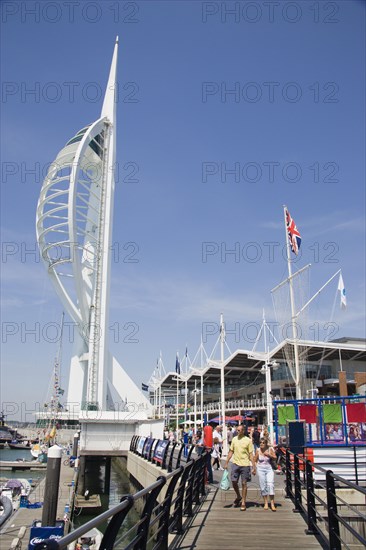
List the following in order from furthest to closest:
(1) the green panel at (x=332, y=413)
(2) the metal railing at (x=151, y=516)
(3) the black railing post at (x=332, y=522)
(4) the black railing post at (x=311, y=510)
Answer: (1) the green panel at (x=332, y=413) < (4) the black railing post at (x=311, y=510) < (3) the black railing post at (x=332, y=522) < (2) the metal railing at (x=151, y=516)

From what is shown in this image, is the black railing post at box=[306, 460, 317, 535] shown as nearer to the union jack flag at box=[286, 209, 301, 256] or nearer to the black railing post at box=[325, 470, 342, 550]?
the black railing post at box=[325, 470, 342, 550]

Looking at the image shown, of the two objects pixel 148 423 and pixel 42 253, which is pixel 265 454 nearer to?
pixel 148 423

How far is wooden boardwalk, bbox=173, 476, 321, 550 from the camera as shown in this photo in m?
7.27

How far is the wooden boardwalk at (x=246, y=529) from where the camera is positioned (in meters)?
7.27

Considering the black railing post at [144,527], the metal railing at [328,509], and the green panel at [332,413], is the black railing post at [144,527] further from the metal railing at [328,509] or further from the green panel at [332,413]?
the green panel at [332,413]

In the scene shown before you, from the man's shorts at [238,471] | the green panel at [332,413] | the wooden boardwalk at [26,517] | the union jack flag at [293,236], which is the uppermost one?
the union jack flag at [293,236]

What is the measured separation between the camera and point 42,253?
44.7 m

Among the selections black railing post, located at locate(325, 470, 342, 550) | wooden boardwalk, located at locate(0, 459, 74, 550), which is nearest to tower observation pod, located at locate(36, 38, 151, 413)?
wooden boardwalk, located at locate(0, 459, 74, 550)

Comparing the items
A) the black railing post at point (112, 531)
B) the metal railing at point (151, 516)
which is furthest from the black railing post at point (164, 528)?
the black railing post at point (112, 531)

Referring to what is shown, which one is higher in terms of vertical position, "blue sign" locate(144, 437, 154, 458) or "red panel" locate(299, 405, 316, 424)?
"red panel" locate(299, 405, 316, 424)

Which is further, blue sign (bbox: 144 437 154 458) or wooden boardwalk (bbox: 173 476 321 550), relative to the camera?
blue sign (bbox: 144 437 154 458)

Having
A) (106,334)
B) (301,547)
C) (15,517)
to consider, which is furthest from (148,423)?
(301,547)

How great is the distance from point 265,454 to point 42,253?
37173 millimetres

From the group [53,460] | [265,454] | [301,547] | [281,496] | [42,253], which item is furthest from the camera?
[42,253]
